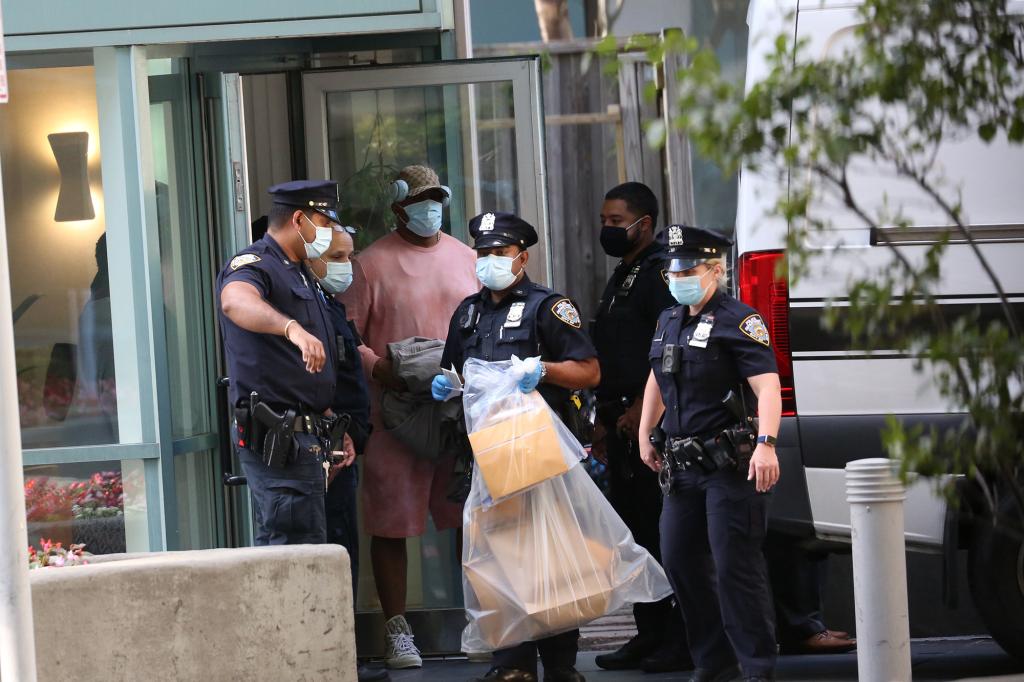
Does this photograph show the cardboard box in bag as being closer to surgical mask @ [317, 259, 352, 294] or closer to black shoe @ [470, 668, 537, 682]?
black shoe @ [470, 668, 537, 682]

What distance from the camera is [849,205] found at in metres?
2.48

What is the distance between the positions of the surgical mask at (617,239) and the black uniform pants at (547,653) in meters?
1.65

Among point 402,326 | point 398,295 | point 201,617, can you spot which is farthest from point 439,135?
point 201,617

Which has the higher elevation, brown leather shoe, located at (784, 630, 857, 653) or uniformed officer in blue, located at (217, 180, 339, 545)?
uniformed officer in blue, located at (217, 180, 339, 545)

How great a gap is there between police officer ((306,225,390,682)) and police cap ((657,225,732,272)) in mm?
1296

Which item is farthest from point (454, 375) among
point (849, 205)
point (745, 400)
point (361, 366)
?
point (849, 205)

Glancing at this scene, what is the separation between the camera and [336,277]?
6051mm

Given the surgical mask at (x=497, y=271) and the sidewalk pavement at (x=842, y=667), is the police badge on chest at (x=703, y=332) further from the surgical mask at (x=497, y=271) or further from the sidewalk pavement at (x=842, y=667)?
the sidewalk pavement at (x=842, y=667)

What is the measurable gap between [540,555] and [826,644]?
146cm

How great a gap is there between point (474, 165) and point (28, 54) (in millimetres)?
1909

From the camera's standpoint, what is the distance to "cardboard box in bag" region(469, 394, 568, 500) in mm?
5562

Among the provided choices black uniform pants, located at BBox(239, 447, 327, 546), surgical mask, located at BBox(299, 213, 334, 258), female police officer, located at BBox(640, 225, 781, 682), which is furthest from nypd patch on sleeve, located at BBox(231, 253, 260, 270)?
female police officer, located at BBox(640, 225, 781, 682)

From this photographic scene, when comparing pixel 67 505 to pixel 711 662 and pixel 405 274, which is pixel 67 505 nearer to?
pixel 405 274

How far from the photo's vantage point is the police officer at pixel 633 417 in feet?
20.6
